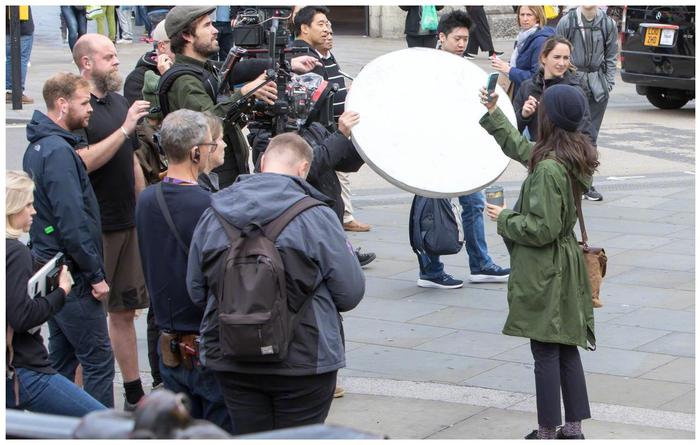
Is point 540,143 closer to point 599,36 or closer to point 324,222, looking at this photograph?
point 324,222

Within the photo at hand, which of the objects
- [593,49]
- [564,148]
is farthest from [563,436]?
[593,49]

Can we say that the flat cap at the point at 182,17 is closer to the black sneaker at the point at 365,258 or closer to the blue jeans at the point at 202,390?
the blue jeans at the point at 202,390

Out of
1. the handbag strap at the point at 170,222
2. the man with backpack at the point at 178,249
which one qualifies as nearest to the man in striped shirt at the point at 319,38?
the man with backpack at the point at 178,249

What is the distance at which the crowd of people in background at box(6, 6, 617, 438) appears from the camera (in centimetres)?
418

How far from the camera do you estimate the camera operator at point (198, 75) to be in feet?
19.5

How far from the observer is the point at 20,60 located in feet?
46.5

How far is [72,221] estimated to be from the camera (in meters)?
5.00

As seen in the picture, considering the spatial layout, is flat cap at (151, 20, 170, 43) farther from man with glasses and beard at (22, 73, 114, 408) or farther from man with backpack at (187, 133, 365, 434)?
man with backpack at (187, 133, 365, 434)

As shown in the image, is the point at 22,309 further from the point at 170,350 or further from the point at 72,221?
the point at 72,221

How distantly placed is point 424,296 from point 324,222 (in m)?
3.68

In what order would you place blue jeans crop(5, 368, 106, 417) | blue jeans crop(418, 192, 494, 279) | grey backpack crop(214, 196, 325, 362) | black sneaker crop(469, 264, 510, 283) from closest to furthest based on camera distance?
grey backpack crop(214, 196, 325, 362), blue jeans crop(5, 368, 106, 417), blue jeans crop(418, 192, 494, 279), black sneaker crop(469, 264, 510, 283)

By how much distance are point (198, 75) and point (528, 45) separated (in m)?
4.53

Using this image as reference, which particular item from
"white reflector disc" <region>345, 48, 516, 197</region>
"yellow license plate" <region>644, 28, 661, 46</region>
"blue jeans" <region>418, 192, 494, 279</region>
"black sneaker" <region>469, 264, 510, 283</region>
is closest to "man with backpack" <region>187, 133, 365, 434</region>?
"white reflector disc" <region>345, 48, 516, 197</region>

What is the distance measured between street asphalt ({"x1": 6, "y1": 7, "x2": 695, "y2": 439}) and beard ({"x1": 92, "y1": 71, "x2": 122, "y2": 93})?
5.02 ft
